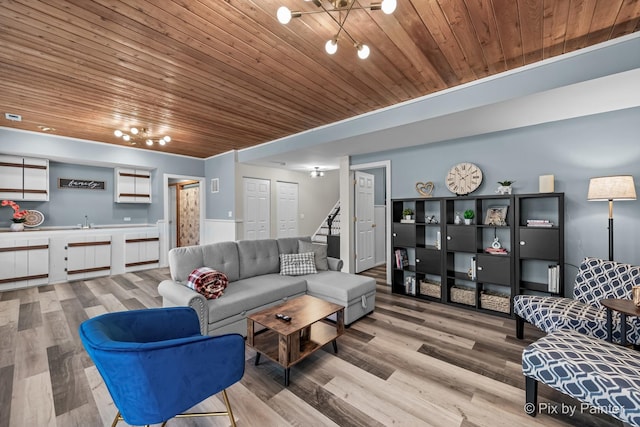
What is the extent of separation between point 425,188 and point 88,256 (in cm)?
635

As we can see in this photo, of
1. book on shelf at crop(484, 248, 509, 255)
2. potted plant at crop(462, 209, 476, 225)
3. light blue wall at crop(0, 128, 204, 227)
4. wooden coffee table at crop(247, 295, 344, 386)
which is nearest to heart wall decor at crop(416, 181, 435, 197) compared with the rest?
potted plant at crop(462, 209, 476, 225)

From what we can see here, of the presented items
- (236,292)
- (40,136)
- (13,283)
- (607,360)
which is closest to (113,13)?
(236,292)

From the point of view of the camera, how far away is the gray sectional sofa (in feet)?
8.43

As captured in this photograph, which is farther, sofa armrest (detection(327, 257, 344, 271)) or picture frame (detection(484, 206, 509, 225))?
sofa armrest (detection(327, 257, 344, 271))

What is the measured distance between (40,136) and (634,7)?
7.51 metres

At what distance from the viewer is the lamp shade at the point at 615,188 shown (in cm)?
250

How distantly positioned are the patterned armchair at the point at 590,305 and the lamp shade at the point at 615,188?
0.63 metres

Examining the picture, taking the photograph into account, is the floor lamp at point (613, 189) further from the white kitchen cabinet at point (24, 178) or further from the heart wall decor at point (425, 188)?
the white kitchen cabinet at point (24, 178)

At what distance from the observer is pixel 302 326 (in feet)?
7.02

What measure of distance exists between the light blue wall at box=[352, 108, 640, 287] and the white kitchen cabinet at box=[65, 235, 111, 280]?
6.71 meters

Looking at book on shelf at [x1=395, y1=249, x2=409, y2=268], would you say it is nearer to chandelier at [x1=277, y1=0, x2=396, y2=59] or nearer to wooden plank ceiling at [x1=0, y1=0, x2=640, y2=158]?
wooden plank ceiling at [x1=0, y1=0, x2=640, y2=158]

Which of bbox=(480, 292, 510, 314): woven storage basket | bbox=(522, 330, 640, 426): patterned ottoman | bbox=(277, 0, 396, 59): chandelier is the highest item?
bbox=(277, 0, 396, 59): chandelier

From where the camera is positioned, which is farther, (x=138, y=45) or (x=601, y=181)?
(x=601, y=181)

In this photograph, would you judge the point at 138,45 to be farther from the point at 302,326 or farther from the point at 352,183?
the point at 352,183
